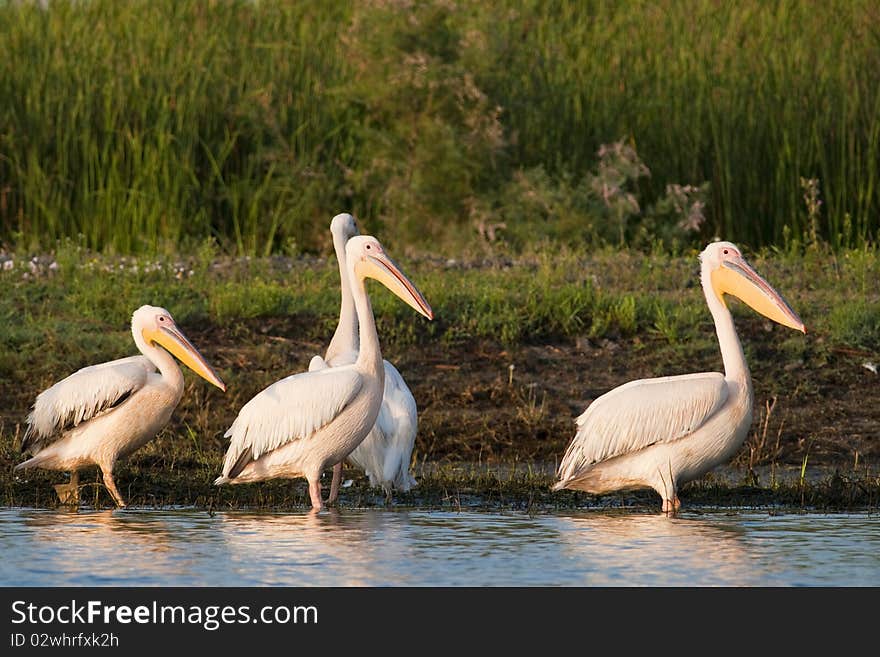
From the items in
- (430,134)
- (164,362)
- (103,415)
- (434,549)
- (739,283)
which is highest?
(430,134)

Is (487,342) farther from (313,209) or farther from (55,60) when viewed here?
(55,60)

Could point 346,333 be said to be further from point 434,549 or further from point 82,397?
point 434,549

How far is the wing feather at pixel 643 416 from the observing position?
7.46 meters

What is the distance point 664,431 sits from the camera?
7500 millimetres

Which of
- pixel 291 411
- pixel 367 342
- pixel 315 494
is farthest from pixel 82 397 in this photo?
pixel 367 342

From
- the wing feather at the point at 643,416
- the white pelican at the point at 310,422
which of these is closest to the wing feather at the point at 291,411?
the white pelican at the point at 310,422

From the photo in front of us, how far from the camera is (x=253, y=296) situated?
10.6m

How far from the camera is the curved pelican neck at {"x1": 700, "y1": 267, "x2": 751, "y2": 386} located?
24.8 ft

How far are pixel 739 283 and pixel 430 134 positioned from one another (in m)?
5.47

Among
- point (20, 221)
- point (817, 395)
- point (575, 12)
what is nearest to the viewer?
point (817, 395)

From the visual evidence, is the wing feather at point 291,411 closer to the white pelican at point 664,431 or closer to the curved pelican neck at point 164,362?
the curved pelican neck at point 164,362

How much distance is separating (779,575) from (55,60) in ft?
29.4

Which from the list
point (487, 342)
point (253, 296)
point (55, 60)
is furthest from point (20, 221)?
point (487, 342)

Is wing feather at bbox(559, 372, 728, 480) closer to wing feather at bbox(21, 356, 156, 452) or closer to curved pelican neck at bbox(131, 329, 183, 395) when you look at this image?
curved pelican neck at bbox(131, 329, 183, 395)
